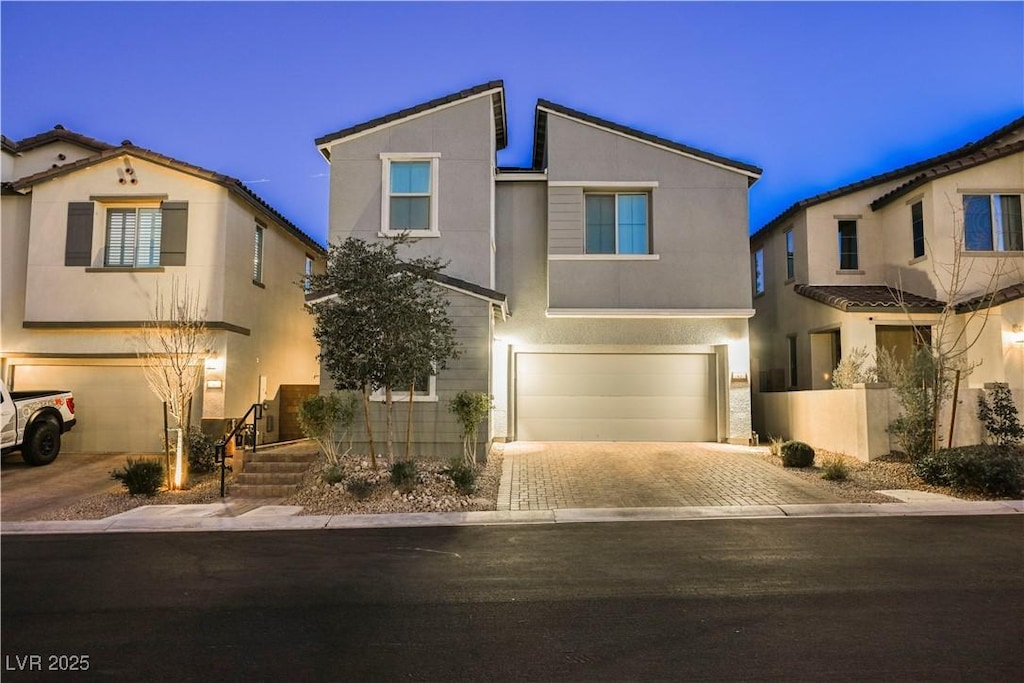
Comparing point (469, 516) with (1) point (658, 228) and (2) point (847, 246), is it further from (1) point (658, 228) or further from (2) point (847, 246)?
Answer: (2) point (847, 246)

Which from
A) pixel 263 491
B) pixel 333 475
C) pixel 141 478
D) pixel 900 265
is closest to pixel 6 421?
pixel 141 478

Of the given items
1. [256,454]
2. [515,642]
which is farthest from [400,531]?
[256,454]

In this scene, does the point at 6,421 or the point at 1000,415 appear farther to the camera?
the point at 6,421

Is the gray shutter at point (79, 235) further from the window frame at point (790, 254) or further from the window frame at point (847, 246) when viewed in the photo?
the window frame at point (847, 246)

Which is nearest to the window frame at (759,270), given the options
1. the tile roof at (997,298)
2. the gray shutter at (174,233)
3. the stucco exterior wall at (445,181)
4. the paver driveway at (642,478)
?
the tile roof at (997,298)

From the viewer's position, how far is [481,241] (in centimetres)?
1423

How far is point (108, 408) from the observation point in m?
14.9

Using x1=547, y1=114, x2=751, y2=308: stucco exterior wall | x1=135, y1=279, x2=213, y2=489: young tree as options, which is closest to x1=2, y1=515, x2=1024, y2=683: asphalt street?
x1=135, y1=279, x2=213, y2=489: young tree

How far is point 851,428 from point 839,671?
33.1ft

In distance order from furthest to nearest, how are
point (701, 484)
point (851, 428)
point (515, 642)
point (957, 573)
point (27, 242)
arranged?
point (27, 242), point (851, 428), point (701, 484), point (957, 573), point (515, 642)

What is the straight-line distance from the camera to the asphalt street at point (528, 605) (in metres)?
4.30

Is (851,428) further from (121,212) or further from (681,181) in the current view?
(121,212)

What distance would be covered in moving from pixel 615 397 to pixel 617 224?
13.7ft

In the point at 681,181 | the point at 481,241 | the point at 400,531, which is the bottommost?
the point at 400,531
